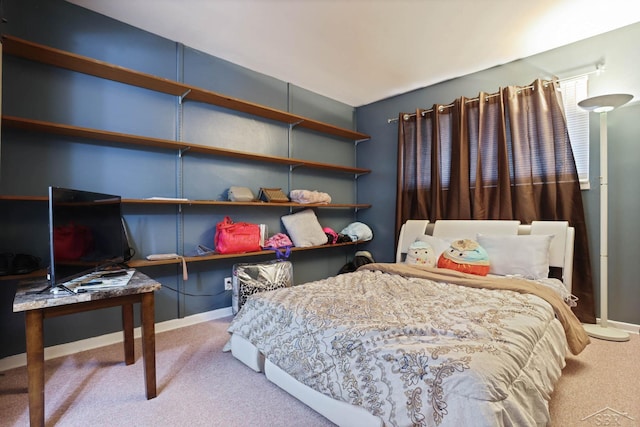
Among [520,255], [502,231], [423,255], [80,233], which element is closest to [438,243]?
[423,255]

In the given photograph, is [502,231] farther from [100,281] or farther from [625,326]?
[100,281]

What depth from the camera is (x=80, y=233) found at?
64.9 inches

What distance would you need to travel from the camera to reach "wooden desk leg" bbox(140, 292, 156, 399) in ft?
5.37

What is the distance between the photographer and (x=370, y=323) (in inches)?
56.0

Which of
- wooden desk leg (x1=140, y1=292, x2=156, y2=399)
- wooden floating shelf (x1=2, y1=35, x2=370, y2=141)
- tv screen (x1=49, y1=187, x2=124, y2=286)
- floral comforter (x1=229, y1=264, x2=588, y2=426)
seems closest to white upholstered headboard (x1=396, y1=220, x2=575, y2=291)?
floral comforter (x1=229, y1=264, x2=588, y2=426)

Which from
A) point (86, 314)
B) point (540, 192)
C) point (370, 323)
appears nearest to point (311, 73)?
point (540, 192)

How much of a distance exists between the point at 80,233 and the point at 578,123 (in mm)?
3885

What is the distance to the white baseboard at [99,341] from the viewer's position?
79.8 inches

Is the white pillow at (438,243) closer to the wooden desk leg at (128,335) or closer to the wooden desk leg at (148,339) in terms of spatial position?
the wooden desk leg at (148,339)

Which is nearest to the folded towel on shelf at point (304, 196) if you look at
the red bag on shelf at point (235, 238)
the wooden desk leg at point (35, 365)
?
the red bag on shelf at point (235, 238)

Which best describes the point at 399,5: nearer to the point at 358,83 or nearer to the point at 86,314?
the point at 358,83

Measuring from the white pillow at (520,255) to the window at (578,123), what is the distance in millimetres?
781

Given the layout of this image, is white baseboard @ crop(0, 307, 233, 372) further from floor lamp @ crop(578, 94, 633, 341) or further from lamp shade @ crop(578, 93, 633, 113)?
lamp shade @ crop(578, 93, 633, 113)

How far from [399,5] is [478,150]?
1652mm
